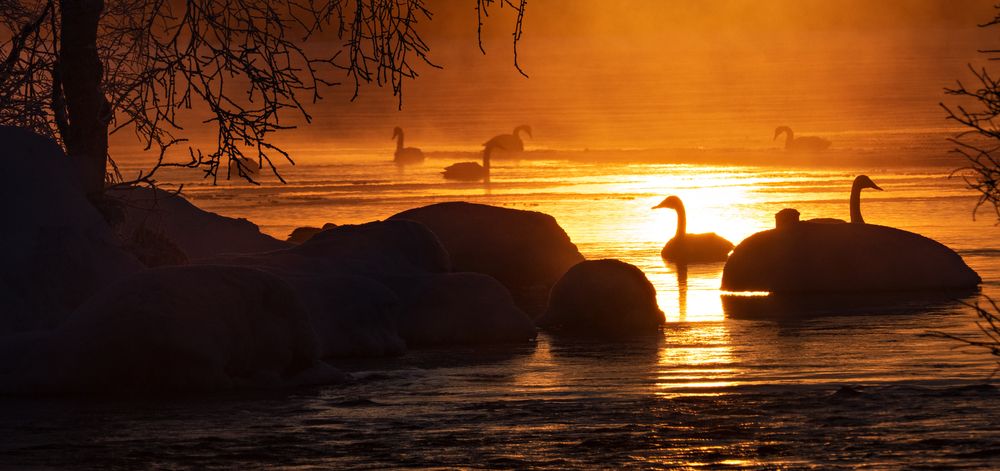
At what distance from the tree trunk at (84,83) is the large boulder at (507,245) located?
12.6ft

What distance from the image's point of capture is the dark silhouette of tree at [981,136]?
8617mm

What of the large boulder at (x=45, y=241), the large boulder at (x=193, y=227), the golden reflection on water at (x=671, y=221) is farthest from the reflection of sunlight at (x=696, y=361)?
the large boulder at (x=193, y=227)

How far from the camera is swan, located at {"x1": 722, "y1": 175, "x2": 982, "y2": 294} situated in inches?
667

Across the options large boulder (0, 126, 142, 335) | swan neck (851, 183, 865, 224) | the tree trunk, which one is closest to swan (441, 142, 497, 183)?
swan neck (851, 183, 865, 224)

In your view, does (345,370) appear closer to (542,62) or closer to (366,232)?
(366,232)

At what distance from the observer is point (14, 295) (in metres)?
12.6

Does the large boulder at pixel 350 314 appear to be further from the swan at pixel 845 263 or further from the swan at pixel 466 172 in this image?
the swan at pixel 466 172

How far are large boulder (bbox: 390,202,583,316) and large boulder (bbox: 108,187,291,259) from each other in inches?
62.4

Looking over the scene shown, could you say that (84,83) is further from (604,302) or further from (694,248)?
(694,248)

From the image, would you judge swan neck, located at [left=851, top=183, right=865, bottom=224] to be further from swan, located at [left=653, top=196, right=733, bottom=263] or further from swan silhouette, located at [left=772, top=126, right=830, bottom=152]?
swan silhouette, located at [left=772, top=126, right=830, bottom=152]

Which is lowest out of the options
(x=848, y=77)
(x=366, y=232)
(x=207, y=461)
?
(x=207, y=461)

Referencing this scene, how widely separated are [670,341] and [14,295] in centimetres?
497

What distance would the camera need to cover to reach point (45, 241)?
1296cm

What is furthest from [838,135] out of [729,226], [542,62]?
[542,62]
